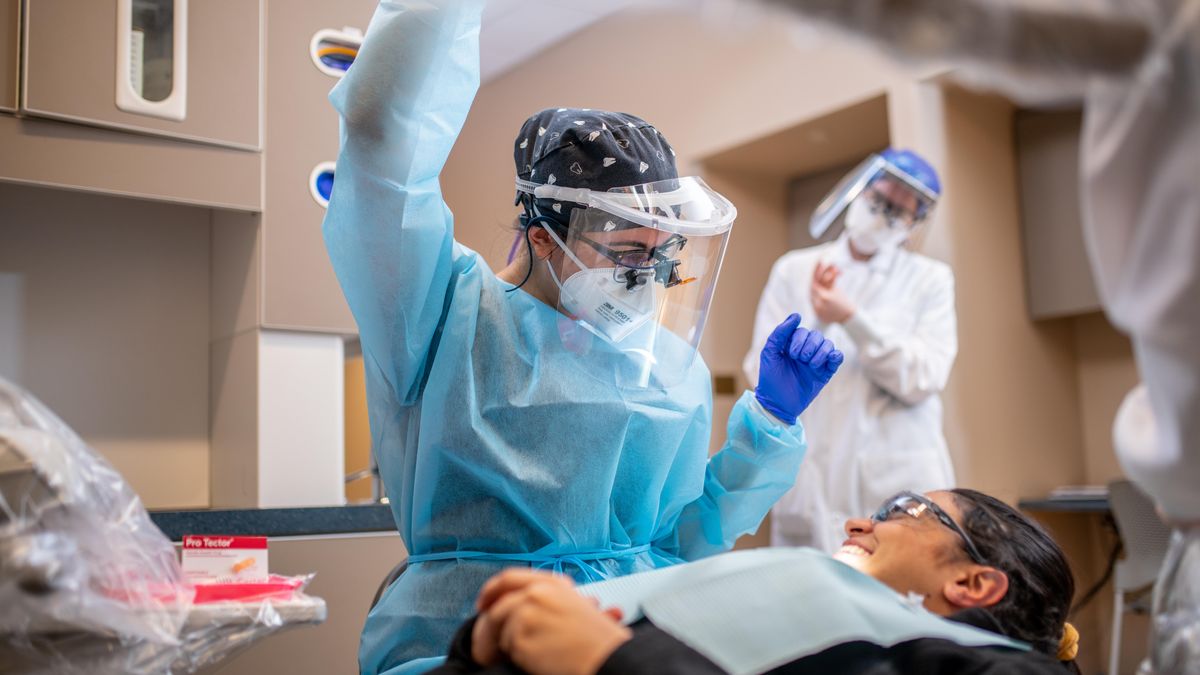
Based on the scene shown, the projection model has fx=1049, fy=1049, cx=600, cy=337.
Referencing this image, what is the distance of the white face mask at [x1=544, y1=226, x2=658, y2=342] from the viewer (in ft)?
4.52

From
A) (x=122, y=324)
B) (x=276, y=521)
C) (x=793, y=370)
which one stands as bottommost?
(x=276, y=521)

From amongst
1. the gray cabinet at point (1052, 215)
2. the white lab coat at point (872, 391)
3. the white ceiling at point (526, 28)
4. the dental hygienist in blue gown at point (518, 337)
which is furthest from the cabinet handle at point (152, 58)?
the gray cabinet at point (1052, 215)

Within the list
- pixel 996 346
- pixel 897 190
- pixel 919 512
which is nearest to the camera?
pixel 919 512

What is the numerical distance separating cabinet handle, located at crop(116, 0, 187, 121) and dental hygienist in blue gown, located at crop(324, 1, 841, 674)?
0.88 m

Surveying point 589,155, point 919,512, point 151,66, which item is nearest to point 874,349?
point 919,512

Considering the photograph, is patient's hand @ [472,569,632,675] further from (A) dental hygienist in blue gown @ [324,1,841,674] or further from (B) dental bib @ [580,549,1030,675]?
(A) dental hygienist in blue gown @ [324,1,841,674]

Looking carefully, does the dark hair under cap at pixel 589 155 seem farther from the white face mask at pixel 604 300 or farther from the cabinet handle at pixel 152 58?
the cabinet handle at pixel 152 58

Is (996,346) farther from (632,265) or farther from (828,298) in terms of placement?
(632,265)

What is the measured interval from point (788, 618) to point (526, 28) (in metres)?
4.03

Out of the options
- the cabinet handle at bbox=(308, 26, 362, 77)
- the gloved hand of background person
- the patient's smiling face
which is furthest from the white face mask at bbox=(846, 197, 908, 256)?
the patient's smiling face

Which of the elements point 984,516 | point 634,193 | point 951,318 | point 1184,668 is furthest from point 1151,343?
point 951,318

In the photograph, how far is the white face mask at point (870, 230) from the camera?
298cm

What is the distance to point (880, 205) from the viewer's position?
2.97 meters

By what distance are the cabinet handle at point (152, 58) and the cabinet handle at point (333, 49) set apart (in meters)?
0.26
